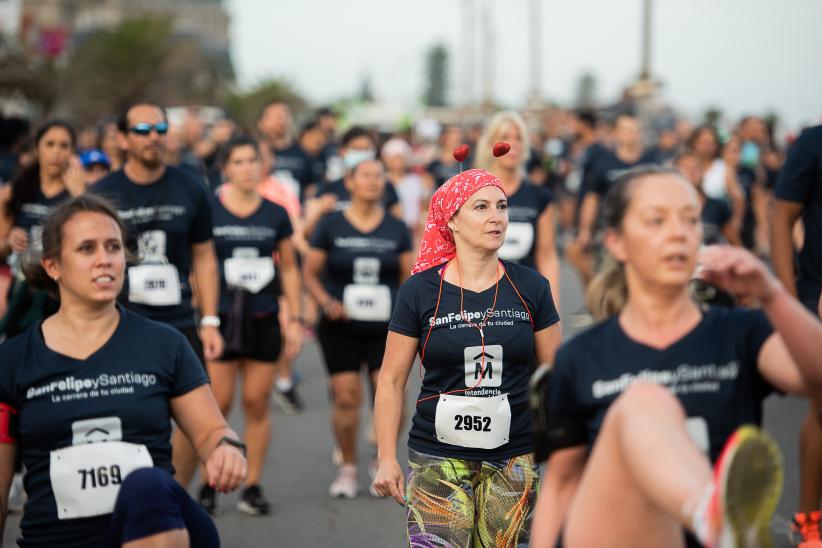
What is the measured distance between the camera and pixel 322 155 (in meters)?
16.8

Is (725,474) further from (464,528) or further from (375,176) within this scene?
(375,176)

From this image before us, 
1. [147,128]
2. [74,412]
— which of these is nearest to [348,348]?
[147,128]

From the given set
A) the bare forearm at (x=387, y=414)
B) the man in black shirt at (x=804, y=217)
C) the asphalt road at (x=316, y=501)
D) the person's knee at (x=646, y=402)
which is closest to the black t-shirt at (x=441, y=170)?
the asphalt road at (x=316, y=501)

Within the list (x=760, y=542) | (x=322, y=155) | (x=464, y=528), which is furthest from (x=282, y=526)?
(x=322, y=155)

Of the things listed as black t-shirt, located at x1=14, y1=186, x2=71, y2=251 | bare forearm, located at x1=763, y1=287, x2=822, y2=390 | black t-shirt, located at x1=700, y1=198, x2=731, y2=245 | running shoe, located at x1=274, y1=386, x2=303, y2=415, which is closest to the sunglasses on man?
black t-shirt, located at x1=14, y1=186, x2=71, y2=251

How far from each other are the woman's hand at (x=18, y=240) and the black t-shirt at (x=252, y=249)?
1.20m

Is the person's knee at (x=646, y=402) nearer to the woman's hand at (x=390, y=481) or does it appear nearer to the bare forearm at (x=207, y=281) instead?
the woman's hand at (x=390, y=481)

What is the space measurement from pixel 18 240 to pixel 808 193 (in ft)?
15.7

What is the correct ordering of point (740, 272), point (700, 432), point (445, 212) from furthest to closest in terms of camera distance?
point (445, 212), point (700, 432), point (740, 272)

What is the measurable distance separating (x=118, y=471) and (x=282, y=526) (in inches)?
117

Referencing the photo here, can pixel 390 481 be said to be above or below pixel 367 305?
below

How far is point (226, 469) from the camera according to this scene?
13.7 feet

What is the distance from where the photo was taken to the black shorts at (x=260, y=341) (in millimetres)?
7652

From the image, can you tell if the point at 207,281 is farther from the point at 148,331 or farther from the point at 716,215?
the point at 716,215
